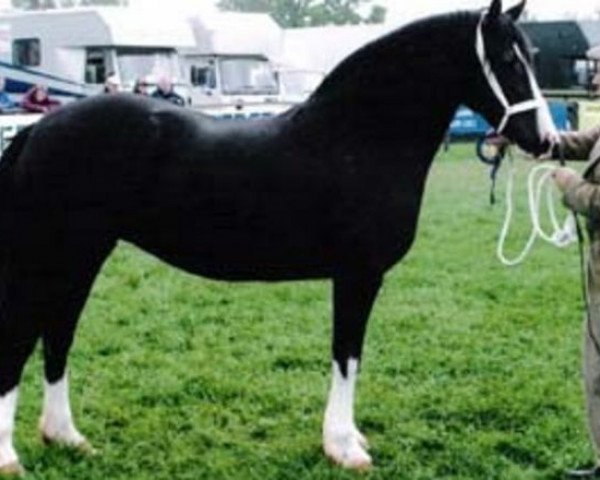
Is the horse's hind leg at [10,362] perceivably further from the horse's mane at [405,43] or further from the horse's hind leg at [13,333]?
the horse's mane at [405,43]

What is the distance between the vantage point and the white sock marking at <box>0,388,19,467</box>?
16.9 feet

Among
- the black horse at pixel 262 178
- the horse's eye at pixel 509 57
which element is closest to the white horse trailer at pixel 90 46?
the black horse at pixel 262 178

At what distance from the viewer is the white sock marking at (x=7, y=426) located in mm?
5160

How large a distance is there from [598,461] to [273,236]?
6.16 ft

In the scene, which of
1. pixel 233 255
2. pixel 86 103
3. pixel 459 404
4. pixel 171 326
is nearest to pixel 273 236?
pixel 233 255

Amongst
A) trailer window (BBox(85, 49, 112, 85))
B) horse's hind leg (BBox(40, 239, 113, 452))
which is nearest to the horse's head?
horse's hind leg (BBox(40, 239, 113, 452))

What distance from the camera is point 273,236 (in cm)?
518

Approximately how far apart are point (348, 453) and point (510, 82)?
1948 millimetres

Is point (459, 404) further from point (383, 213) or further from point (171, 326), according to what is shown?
point (171, 326)

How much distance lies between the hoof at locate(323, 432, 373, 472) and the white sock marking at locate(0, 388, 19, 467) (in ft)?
5.00

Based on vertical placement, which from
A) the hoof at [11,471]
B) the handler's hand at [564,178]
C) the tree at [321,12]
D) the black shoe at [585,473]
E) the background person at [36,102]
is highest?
the handler's hand at [564,178]

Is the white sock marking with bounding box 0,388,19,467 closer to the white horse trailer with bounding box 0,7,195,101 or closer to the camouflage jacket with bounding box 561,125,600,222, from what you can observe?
the camouflage jacket with bounding box 561,125,600,222

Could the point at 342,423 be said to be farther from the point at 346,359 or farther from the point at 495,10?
the point at 495,10

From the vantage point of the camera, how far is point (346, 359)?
5.30 m
